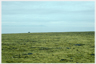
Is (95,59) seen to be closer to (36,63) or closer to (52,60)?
(52,60)

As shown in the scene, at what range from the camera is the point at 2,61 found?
9.67 meters

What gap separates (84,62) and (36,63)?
4067 millimetres

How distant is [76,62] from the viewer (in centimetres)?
930

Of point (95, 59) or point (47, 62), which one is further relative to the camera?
point (95, 59)

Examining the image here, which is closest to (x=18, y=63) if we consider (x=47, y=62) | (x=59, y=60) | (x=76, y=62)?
(x=47, y=62)

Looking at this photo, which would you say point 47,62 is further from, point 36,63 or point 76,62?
point 76,62

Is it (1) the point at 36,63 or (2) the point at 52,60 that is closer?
(1) the point at 36,63

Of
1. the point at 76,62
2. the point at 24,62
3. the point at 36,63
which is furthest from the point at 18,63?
the point at 76,62

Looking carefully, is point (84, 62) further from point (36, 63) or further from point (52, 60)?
point (36, 63)

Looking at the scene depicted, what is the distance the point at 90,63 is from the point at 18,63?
6.02 meters

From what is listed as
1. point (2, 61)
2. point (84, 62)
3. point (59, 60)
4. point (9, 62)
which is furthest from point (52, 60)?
point (2, 61)

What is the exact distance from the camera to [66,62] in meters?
9.33

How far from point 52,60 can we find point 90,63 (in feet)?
10.6

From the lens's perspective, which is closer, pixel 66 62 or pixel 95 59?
pixel 66 62
